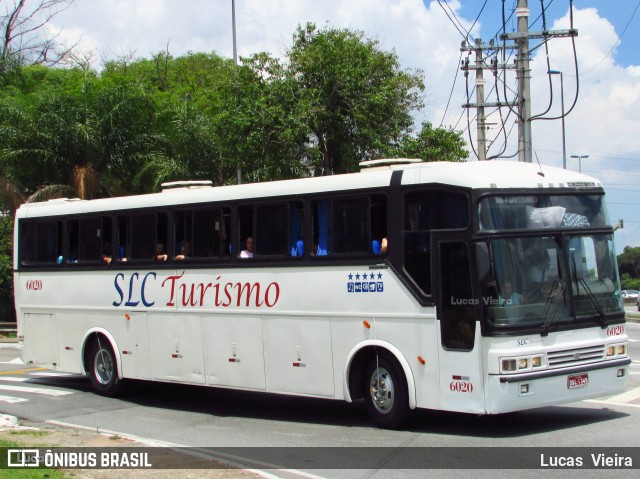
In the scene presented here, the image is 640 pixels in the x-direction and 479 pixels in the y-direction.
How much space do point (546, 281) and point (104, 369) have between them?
8874mm

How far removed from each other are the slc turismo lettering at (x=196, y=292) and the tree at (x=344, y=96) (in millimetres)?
A: 12067

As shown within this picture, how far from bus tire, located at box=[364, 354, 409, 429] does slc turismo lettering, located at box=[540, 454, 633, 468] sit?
245 centimetres

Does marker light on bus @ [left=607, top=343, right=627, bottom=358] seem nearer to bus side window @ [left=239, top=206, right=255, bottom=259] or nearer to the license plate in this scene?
the license plate

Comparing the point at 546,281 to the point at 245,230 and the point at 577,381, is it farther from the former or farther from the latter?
the point at 245,230

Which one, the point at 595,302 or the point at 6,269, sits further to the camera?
the point at 6,269

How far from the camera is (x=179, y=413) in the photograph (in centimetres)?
1464

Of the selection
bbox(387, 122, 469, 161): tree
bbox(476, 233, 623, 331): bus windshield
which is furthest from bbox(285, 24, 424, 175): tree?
bbox(476, 233, 623, 331): bus windshield

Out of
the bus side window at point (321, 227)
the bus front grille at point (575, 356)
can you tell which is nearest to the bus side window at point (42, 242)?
the bus side window at point (321, 227)

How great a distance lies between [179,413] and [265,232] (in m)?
3.37

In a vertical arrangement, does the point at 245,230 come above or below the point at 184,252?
above

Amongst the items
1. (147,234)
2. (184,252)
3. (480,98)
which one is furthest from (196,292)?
(480,98)

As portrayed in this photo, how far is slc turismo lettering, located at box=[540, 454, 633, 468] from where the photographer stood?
921 cm

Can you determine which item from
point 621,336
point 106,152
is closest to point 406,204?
point 621,336

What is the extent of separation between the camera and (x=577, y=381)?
440 inches
